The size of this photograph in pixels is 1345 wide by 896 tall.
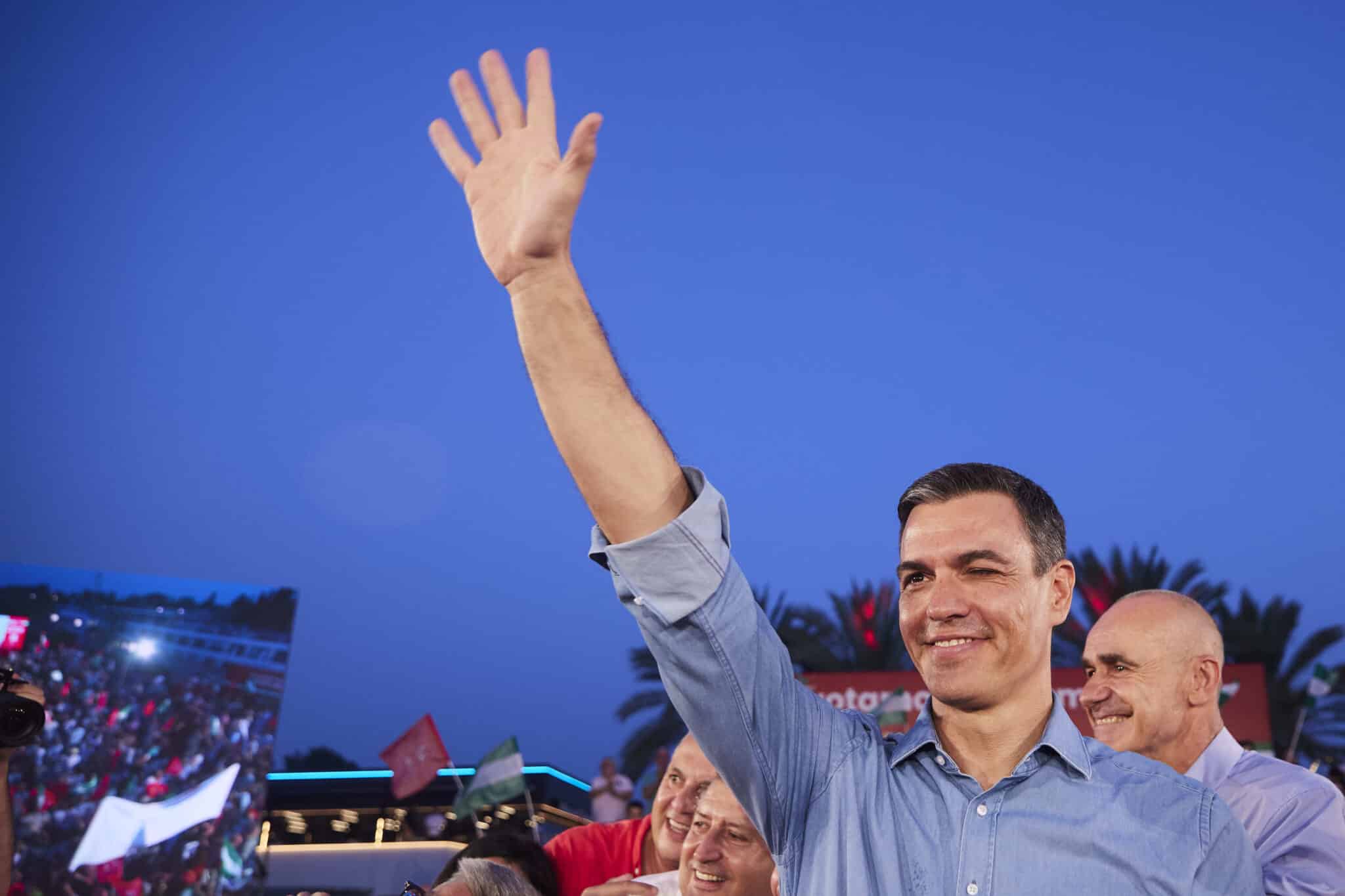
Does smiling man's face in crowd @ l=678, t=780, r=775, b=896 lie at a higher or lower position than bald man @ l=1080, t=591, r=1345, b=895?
lower

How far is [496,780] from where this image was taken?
11312 millimetres

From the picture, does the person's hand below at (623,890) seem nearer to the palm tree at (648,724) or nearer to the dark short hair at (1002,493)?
the dark short hair at (1002,493)

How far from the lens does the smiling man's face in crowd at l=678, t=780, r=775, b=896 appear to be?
11.8 feet

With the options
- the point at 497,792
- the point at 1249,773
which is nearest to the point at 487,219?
the point at 1249,773

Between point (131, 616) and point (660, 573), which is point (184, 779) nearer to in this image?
point (131, 616)

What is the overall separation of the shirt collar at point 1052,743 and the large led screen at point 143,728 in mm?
13268

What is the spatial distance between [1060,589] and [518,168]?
139cm

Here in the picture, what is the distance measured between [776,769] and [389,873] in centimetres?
663

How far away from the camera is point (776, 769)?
2.04 metres

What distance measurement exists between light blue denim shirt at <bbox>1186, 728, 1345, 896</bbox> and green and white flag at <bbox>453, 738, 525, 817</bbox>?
808 cm

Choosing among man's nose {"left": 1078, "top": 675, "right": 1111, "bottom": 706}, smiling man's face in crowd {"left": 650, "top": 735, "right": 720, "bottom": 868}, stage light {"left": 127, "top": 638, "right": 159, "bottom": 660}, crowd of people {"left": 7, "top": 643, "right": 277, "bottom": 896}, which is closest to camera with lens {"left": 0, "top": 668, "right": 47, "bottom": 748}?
smiling man's face in crowd {"left": 650, "top": 735, "right": 720, "bottom": 868}

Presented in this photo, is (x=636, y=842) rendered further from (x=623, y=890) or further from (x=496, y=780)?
Answer: (x=496, y=780)

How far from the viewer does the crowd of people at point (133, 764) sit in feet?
47.5

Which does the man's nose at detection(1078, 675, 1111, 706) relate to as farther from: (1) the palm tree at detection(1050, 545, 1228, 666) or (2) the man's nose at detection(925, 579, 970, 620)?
(1) the palm tree at detection(1050, 545, 1228, 666)
